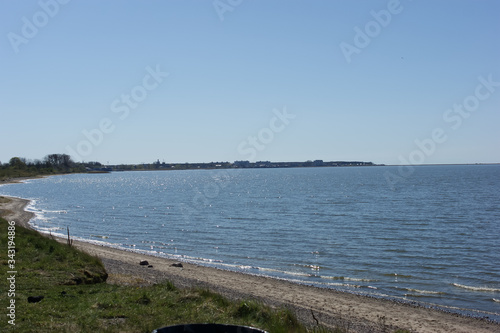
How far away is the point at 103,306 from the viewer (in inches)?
470

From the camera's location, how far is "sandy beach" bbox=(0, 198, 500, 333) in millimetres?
16797

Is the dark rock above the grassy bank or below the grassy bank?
above

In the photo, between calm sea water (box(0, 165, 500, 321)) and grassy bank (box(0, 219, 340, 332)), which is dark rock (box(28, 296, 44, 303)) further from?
calm sea water (box(0, 165, 500, 321))

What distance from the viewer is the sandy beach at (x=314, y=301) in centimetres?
1680

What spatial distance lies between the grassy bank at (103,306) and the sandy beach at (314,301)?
11.2ft

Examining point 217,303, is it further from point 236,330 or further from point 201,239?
point 201,239

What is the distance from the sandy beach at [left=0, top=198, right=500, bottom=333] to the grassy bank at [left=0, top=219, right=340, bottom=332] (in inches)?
135

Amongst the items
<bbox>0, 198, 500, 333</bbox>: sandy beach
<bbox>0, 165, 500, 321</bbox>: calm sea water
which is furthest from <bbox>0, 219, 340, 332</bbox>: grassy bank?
<bbox>0, 165, 500, 321</bbox>: calm sea water

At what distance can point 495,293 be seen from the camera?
70.0ft

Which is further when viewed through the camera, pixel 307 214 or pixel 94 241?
pixel 307 214

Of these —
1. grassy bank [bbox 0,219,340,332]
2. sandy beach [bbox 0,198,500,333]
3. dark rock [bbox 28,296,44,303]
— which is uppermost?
dark rock [bbox 28,296,44,303]

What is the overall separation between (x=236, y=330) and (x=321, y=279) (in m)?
17.4

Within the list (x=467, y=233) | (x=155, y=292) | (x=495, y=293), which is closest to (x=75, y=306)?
(x=155, y=292)

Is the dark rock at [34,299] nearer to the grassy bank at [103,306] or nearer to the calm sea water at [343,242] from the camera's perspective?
the grassy bank at [103,306]
